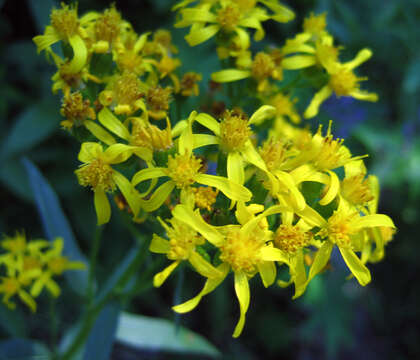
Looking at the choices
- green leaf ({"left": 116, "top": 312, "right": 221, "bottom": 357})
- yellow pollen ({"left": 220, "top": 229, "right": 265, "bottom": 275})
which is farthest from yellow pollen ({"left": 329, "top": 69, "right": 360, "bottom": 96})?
green leaf ({"left": 116, "top": 312, "right": 221, "bottom": 357})

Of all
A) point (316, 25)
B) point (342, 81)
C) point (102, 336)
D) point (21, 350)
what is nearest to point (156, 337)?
point (102, 336)

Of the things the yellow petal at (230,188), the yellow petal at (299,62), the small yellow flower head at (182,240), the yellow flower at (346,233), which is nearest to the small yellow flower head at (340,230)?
the yellow flower at (346,233)

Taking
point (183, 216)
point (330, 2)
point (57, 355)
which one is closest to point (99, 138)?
point (183, 216)

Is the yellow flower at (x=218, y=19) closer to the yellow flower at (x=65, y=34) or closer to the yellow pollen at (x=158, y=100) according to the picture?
the yellow pollen at (x=158, y=100)

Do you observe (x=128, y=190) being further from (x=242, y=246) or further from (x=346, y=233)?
(x=346, y=233)

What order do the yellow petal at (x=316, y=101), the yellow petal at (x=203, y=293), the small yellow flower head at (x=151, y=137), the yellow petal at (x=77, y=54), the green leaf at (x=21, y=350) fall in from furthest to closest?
the green leaf at (x=21, y=350) → the yellow petal at (x=316, y=101) → the yellow petal at (x=77, y=54) → the small yellow flower head at (x=151, y=137) → the yellow petal at (x=203, y=293)
